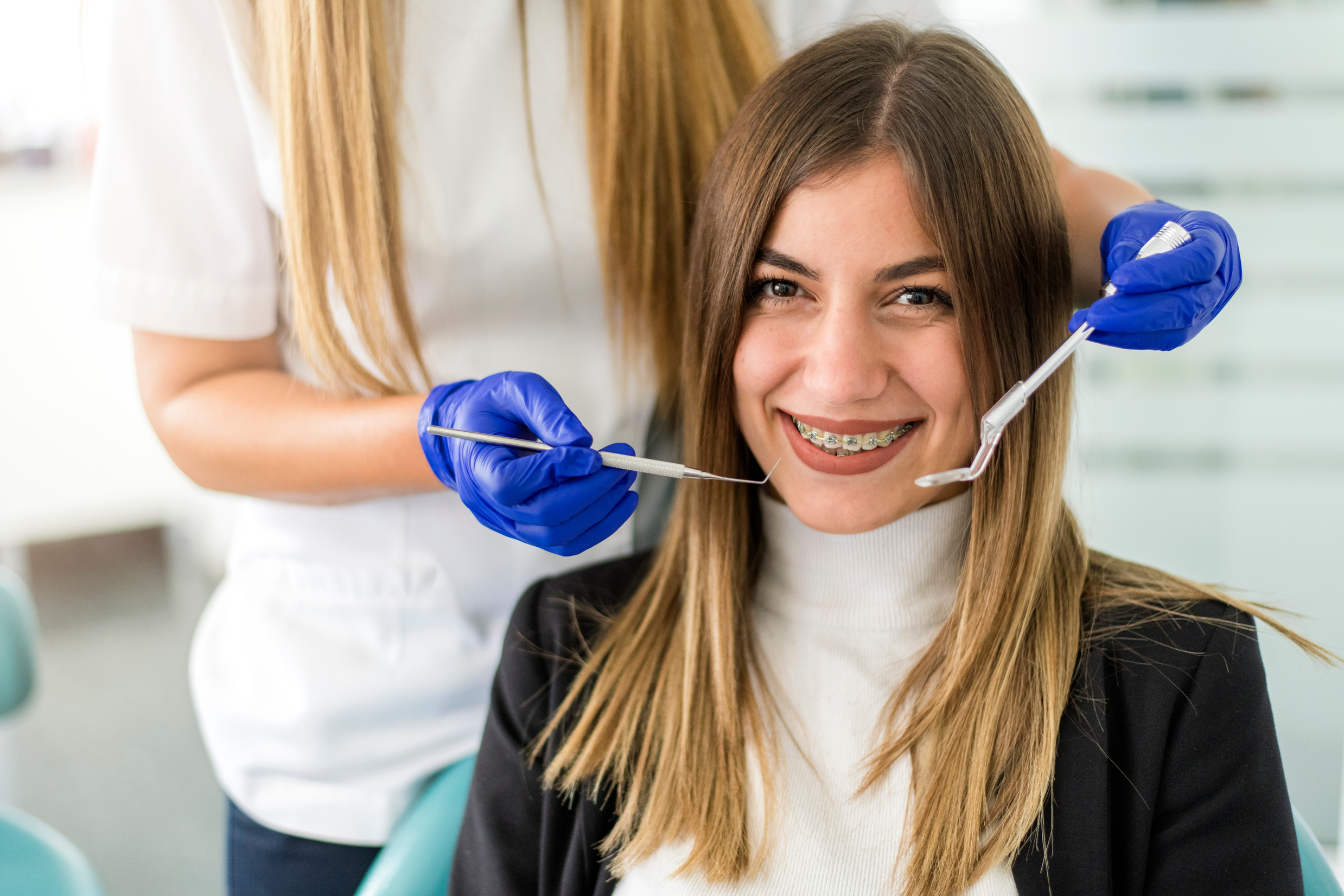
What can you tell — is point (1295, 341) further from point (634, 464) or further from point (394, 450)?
point (394, 450)

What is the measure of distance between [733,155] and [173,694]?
2.73 m

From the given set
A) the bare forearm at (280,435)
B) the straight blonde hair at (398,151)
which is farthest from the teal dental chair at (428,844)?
the straight blonde hair at (398,151)

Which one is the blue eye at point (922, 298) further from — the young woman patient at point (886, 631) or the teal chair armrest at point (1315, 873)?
the teal chair armrest at point (1315, 873)

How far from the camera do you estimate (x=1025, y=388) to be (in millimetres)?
952

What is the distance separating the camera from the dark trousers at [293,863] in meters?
1.33

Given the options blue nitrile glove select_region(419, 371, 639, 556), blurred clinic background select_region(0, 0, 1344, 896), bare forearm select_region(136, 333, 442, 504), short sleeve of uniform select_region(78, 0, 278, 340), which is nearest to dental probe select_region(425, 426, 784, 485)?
blue nitrile glove select_region(419, 371, 639, 556)

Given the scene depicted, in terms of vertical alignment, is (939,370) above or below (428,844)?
above

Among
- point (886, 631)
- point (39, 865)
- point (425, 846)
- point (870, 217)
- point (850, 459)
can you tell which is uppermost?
point (870, 217)

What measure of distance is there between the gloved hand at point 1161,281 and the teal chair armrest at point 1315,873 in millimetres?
502

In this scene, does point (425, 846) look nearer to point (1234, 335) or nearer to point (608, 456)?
point (608, 456)

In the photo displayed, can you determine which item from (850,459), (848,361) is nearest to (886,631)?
(850,459)

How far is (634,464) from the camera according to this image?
99cm

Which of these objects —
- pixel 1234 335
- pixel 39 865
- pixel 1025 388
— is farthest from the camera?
pixel 1234 335

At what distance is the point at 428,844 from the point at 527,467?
502mm
